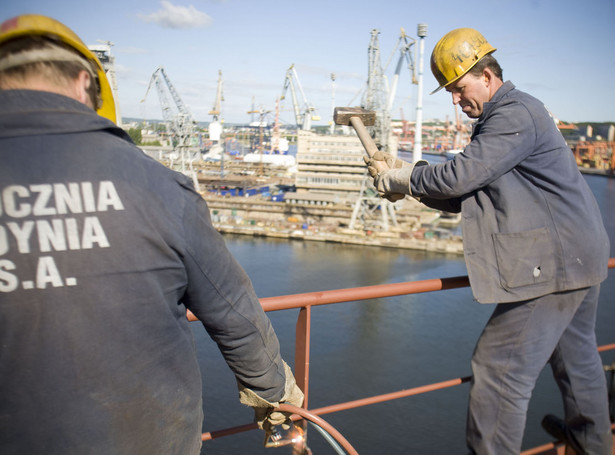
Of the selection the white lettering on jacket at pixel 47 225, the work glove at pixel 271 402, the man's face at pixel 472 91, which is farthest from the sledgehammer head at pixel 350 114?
the white lettering on jacket at pixel 47 225

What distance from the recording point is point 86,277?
404 millimetres

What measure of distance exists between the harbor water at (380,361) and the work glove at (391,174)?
639 cm

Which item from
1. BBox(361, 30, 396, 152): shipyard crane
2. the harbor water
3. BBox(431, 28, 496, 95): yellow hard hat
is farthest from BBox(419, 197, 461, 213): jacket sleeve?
BBox(361, 30, 396, 152): shipyard crane

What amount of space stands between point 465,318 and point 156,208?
11.0 metres

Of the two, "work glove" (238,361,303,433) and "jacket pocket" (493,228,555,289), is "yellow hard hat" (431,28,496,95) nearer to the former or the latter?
"jacket pocket" (493,228,555,289)

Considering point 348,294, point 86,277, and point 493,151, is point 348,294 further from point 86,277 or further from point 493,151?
point 86,277

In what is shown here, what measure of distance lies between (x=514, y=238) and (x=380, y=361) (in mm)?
8804

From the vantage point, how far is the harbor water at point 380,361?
707 cm

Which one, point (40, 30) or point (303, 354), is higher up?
point (40, 30)

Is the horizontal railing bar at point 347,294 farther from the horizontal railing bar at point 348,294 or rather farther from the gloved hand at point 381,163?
the gloved hand at point 381,163

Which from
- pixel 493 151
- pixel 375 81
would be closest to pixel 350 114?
pixel 493 151

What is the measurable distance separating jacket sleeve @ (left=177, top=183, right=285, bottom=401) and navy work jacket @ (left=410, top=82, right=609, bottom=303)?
1.39 feet

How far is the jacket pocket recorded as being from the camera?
0.81m

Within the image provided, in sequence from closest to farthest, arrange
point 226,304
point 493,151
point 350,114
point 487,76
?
point 226,304
point 493,151
point 487,76
point 350,114
